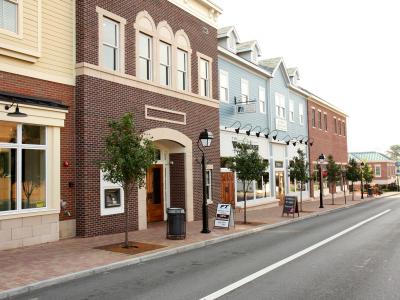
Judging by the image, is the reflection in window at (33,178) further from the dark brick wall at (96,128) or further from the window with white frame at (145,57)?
the window with white frame at (145,57)

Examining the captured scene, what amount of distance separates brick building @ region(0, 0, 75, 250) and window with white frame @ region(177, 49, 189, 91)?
5.96m

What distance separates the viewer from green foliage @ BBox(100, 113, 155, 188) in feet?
37.8

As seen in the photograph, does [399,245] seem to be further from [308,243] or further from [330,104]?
[330,104]

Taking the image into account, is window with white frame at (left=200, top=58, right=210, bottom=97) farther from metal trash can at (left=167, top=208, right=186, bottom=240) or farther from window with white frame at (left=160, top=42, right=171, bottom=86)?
metal trash can at (left=167, top=208, right=186, bottom=240)

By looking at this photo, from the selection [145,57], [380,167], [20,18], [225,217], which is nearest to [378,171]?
[380,167]

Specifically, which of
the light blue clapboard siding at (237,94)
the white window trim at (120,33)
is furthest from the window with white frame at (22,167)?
the light blue clapboard siding at (237,94)

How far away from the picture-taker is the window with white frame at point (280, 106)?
30.5 metres

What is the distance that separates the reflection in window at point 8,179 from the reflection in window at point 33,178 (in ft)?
1.00

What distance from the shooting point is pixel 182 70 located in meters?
19.0

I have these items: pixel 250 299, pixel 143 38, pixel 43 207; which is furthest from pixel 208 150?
pixel 250 299

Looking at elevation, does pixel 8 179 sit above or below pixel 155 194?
above

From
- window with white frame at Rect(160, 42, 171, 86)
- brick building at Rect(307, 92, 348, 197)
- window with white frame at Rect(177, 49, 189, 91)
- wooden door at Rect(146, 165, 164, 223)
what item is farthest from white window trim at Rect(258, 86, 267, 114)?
wooden door at Rect(146, 165, 164, 223)

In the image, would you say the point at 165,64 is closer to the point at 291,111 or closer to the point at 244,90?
the point at 244,90

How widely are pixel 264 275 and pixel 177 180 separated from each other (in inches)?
416
